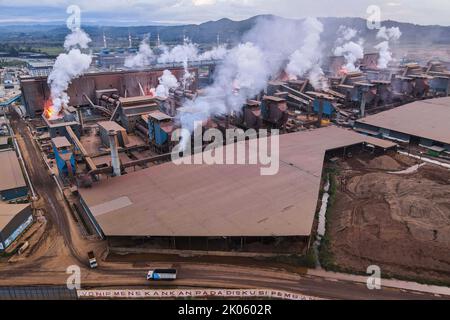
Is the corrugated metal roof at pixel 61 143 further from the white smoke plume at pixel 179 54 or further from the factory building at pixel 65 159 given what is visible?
the white smoke plume at pixel 179 54

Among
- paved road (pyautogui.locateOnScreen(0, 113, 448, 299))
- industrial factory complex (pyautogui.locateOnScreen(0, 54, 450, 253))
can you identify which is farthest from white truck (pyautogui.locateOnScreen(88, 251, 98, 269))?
industrial factory complex (pyautogui.locateOnScreen(0, 54, 450, 253))

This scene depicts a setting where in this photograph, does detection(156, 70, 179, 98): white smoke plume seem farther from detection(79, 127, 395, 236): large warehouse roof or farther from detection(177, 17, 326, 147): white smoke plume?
detection(79, 127, 395, 236): large warehouse roof

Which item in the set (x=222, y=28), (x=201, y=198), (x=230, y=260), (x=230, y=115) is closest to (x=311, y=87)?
(x=230, y=115)

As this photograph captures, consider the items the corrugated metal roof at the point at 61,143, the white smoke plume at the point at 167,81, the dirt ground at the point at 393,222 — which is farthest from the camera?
the white smoke plume at the point at 167,81

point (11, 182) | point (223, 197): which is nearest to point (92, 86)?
point (11, 182)

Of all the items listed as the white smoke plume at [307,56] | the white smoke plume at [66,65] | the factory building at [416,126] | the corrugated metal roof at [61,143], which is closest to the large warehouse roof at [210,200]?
the corrugated metal roof at [61,143]

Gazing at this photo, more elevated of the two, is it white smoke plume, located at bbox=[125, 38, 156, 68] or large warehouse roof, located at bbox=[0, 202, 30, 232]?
white smoke plume, located at bbox=[125, 38, 156, 68]

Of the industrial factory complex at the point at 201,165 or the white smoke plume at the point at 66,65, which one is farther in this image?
the white smoke plume at the point at 66,65

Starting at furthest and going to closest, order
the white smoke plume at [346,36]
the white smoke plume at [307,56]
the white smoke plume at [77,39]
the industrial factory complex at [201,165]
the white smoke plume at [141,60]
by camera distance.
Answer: the white smoke plume at [346,36]
the white smoke plume at [141,60]
the white smoke plume at [307,56]
the white smoke plume at [77,39]
the industrial factory complex at [201,165]
